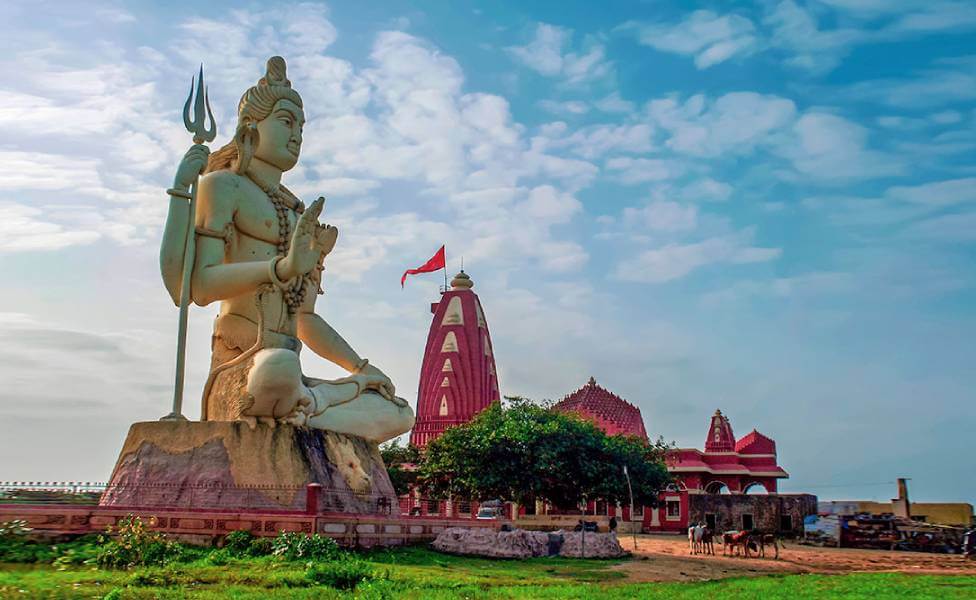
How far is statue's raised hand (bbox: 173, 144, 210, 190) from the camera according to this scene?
1452 centimetres

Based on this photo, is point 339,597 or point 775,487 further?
point 775,487

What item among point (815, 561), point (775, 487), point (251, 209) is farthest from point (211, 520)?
point (775, 487)

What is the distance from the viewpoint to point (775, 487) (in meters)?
38.3

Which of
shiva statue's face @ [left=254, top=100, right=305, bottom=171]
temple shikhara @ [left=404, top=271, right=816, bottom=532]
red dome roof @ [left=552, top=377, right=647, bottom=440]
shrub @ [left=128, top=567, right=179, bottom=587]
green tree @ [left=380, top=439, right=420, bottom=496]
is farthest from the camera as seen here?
red dome roof @ [left=552, top=377, right=647, bottom=440]

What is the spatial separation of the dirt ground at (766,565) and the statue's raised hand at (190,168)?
9.15 m

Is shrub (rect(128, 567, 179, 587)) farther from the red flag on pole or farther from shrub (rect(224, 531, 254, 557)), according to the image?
the red flag on pole

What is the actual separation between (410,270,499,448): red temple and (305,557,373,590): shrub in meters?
32.9

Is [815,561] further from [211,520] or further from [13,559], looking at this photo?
[13,559]

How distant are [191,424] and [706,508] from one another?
21.6m

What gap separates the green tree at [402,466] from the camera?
34.9m

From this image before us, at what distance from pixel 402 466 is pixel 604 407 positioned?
11.0 metres

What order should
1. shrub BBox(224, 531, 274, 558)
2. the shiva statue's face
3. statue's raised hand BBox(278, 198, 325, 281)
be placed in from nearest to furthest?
shrub BBox(224, 531, 274, 558) → statue's raised hand BBox(278, 198, 325, 281) → the shiva statue's face

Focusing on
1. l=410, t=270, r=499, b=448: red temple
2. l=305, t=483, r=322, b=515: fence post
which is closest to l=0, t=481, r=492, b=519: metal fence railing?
l=305, t=483, r=322, b=515: fence post

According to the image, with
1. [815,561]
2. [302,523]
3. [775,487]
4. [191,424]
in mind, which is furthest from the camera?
[775,487]
